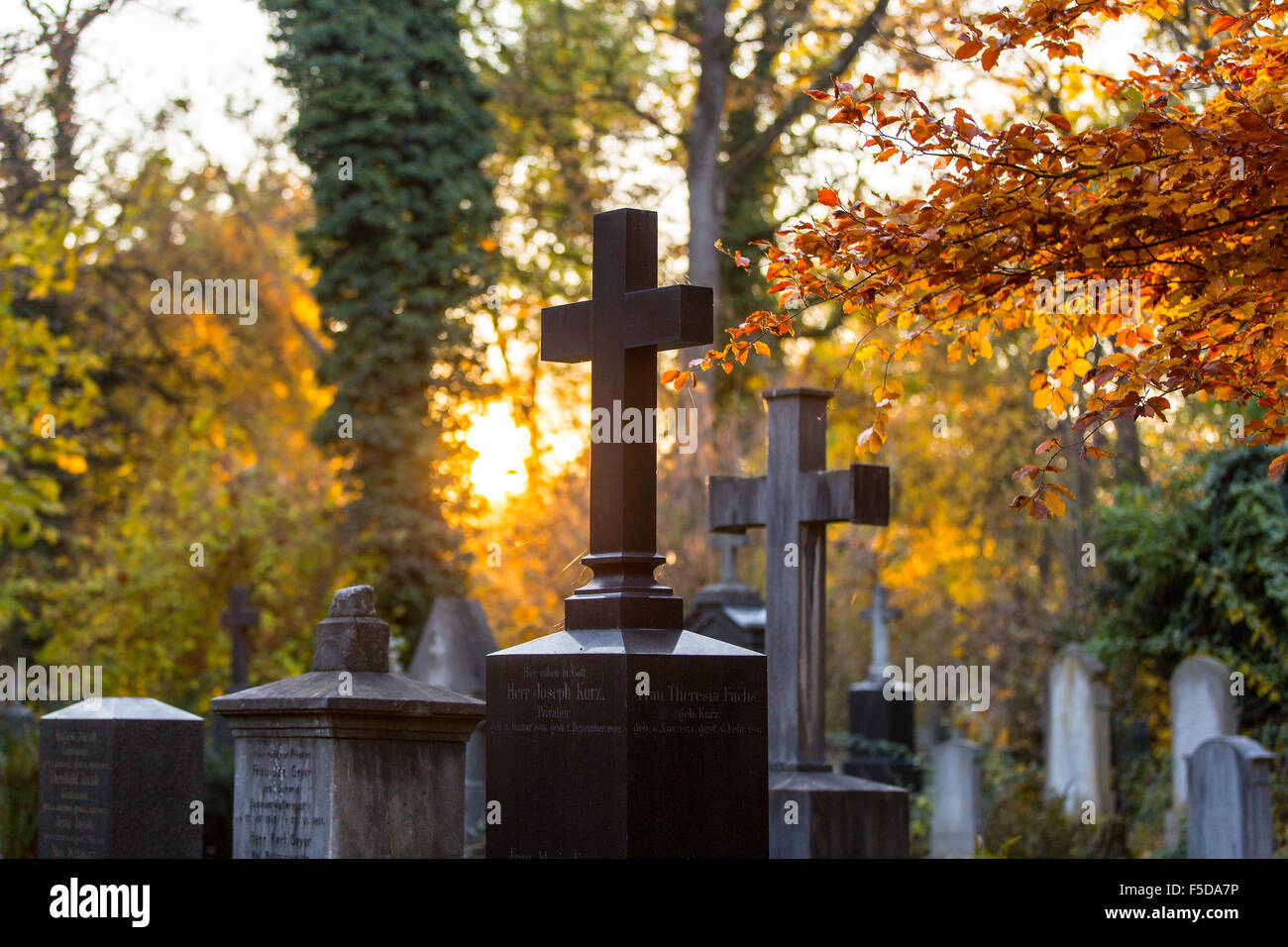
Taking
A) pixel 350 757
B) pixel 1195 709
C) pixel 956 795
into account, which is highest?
pixel 350 757

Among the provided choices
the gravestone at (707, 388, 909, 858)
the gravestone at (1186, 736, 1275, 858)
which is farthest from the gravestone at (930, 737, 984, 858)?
the gravestone at (707, 388, 909, 858)

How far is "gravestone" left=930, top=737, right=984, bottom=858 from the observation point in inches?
574

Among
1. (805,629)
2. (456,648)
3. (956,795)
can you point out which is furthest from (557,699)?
(956,795)

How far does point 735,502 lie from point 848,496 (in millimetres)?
884

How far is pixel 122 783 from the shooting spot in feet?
28.0

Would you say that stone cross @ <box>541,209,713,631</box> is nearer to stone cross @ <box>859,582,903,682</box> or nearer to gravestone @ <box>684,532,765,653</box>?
gravestone @ <box>684,532,765,653</box>

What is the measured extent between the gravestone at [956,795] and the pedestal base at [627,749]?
30.7 ft

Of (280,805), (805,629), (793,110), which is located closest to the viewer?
(280,805)

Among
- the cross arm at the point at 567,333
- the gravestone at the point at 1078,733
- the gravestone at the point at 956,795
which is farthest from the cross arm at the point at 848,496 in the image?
the gravestone at the point at 1078,733

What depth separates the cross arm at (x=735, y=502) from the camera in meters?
9.59

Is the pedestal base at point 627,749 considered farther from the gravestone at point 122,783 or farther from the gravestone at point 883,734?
the gravestone at point 883,734

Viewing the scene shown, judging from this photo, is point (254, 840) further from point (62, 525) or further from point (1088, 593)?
point (62, 525)

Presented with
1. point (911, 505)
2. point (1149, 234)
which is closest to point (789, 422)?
point (1149, 234)

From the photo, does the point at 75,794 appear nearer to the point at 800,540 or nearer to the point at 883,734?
the point at 800,540
